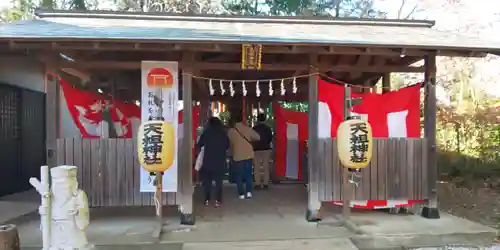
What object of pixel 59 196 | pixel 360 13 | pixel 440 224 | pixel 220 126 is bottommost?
pixel 440 224

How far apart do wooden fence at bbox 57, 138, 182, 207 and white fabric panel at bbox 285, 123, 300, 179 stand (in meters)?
4.95

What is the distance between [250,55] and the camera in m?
6.16

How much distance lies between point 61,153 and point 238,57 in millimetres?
3391

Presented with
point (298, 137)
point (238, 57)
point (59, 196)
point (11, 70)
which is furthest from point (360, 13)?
point (59, 196)

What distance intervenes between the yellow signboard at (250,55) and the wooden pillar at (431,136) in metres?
2.91

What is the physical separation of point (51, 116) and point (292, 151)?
627cm

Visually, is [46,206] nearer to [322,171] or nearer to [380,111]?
[322,171]

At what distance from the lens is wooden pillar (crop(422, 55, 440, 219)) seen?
6.86 meters

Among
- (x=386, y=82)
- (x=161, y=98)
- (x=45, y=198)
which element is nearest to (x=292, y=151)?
(x=386, y=82)

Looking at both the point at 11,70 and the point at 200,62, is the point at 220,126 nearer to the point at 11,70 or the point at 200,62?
the point at 200,62

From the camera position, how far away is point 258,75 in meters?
9.53

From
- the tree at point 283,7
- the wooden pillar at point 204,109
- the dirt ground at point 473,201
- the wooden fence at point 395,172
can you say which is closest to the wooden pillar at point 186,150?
the wooden fence at point 395,172

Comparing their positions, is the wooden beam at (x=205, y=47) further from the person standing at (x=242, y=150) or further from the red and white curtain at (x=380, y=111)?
the person standing at (x=242, y=150)

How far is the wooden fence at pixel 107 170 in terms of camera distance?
6.50 metres
